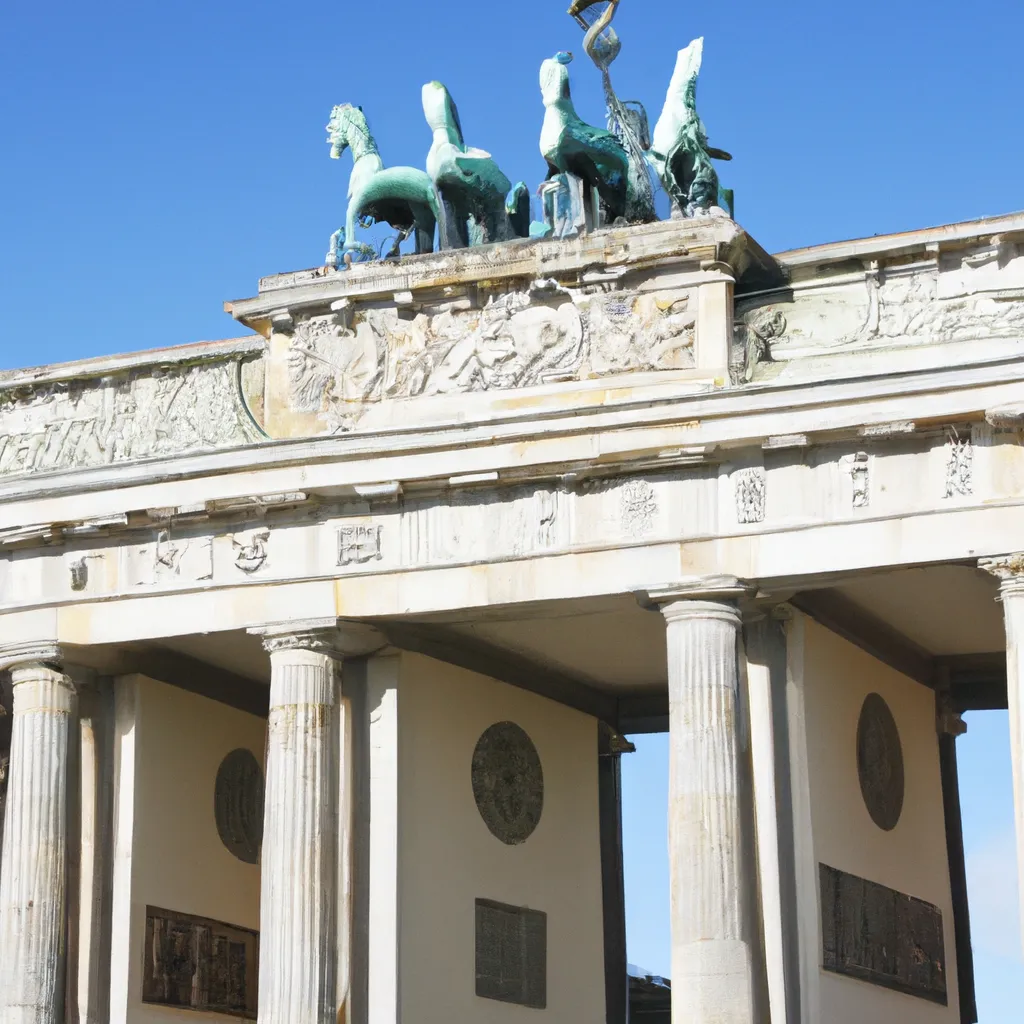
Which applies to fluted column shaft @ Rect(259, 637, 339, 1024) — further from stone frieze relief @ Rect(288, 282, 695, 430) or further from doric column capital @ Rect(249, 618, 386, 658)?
stone frieze relief @ Rect(288, 282, 695, 430)

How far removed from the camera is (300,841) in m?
21.5

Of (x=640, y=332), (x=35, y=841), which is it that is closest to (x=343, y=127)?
(x=640, y=332)

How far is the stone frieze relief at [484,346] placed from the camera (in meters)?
21.4

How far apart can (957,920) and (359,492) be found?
29.8 feet

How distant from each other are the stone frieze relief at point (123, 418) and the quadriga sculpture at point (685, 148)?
16.1ft

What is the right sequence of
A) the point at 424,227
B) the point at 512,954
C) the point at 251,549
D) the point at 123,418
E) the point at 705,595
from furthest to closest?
the point at 512,954
the point at 123,418
the point at 424,227
the point at 251,549
the point at 705,595

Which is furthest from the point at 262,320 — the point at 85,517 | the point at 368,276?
the point at 85,517

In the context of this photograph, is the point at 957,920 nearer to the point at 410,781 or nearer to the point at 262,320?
the point at 410,781

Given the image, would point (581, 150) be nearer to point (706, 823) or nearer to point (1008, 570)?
point (1008, 570)

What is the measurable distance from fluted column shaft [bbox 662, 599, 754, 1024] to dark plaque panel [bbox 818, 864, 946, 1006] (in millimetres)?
1503

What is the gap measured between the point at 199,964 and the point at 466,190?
29.4 ft

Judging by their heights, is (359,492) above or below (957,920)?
above

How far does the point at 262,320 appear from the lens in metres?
23.0

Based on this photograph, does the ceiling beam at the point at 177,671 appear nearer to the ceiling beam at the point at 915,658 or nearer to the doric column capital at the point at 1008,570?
the ceiling beam at the point at 915,658
